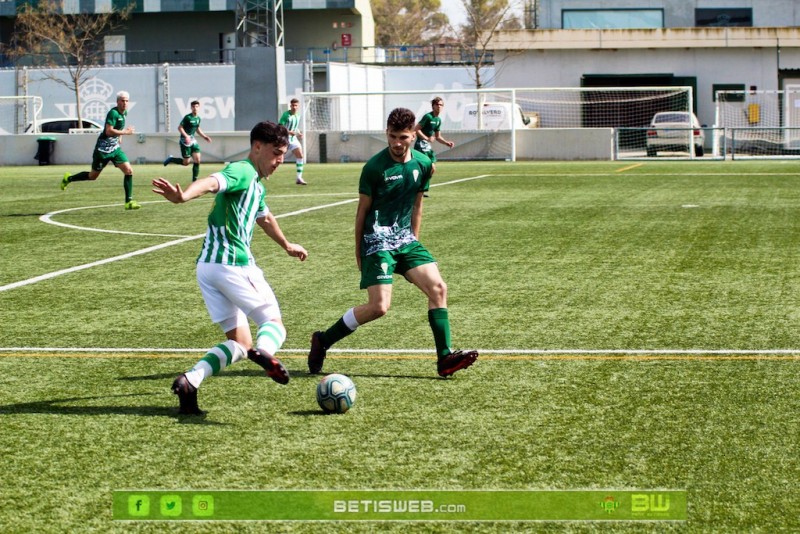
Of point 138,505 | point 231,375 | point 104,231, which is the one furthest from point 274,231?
point 104,231

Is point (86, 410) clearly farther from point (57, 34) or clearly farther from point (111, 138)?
point (57, 34)

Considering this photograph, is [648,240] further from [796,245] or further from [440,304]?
[440,304]

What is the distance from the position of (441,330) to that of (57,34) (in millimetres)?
58496

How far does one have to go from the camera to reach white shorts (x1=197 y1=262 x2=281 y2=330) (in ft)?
21.6

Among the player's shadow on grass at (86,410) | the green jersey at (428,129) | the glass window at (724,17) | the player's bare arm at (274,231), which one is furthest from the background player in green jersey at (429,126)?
the glass window at (724,17)

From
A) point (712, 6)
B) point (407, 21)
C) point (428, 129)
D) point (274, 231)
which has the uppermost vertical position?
point (407, 21)

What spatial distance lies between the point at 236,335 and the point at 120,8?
6059cm

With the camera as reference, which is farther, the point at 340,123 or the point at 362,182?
the point at 340,123

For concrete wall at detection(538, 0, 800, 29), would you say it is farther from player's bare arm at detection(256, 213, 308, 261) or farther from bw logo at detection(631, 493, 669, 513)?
bw logo at detection(631, 493, 669, 513)

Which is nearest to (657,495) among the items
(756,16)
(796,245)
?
(796,245)

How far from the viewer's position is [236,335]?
6.78 meters

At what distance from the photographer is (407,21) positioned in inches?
4124

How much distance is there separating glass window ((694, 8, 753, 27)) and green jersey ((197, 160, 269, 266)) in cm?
5105

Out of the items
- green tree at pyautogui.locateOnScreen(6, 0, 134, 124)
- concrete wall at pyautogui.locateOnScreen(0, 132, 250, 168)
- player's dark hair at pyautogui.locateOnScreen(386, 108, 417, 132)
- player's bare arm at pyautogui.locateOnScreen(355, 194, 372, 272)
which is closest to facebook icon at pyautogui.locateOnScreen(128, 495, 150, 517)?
player's bare arm at pyautogui.locateOnScreen(355, 194, 372, 272)
